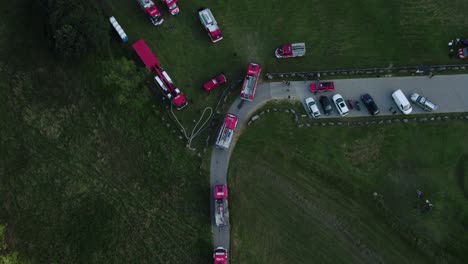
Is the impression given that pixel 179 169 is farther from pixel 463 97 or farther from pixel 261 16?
pixel 463 97

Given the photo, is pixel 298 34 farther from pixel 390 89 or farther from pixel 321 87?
pixel 390 89

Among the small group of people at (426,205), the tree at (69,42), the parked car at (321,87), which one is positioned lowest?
the small group of people at (426,205)

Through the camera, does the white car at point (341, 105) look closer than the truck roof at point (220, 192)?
No

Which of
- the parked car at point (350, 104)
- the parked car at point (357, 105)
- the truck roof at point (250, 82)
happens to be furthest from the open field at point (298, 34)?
the parked car at point (357, 105)

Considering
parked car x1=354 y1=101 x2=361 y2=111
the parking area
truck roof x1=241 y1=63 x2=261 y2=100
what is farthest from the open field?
parked car x1=354 y1=101 x2=361 y2=111

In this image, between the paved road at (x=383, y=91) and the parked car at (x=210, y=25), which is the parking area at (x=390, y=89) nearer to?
the paved road at (x=383, y=91)
